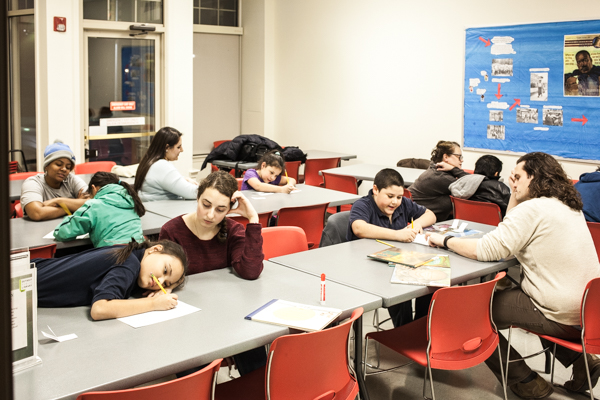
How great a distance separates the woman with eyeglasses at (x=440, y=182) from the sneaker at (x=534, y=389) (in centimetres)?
217

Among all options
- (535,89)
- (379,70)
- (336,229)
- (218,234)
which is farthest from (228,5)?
(218,234)

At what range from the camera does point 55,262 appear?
2.29 metres

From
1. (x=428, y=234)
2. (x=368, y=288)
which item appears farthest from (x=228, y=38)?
(x=368, y=288)

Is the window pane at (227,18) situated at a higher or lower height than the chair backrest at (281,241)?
higher

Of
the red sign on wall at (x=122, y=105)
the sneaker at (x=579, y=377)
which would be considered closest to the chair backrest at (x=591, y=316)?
the sneaker at (x=579, y=377)

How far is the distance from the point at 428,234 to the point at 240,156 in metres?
4.01

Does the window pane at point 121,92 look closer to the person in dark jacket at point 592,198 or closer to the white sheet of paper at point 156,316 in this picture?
the person in dark jacket at point 592,198

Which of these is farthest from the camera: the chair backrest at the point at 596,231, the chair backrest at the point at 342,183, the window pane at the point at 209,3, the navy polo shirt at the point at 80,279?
the window pane at the point at 209,3

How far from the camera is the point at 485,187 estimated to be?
15.7 feet

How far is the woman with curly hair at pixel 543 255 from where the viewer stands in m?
2.86

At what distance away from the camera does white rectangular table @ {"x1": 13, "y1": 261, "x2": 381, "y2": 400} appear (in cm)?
169

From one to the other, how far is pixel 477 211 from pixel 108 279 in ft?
10.5

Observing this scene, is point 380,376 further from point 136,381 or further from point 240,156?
point 240,156

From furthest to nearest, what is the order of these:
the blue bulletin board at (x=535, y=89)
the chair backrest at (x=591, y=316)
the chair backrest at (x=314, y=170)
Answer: the chair backrest at (x=314, y=170) < the blue bulletin board at (x=535, y=89) < the chair backrest at (x=591, y=316)
